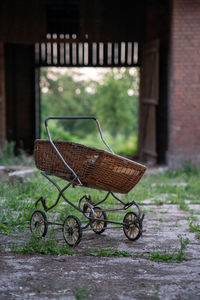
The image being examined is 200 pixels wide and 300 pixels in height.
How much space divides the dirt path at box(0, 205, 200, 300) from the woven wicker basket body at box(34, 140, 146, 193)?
0.65 metres

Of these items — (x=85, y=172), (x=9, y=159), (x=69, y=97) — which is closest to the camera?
(x=85, y=172)

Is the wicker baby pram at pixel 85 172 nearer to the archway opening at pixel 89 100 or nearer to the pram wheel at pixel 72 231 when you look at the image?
the pram wheel at pixel 72 231

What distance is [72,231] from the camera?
195 inches

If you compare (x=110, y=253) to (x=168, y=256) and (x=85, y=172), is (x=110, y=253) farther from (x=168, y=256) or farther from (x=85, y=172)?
(x=85, y=172)

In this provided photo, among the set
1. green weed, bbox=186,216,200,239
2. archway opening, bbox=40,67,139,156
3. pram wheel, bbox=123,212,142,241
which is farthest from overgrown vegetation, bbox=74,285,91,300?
archway opening, bbox=40,67,139,156

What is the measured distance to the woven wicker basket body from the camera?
197 inches

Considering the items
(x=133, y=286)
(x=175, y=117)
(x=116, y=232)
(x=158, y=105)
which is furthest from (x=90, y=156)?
(x=158, y=105)

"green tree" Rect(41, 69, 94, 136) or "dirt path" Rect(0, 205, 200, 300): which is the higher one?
"green tree" Rect(41, 69, 94, 136)

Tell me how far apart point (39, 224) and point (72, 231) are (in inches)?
21.6

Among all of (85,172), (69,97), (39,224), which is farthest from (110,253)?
(69,97)

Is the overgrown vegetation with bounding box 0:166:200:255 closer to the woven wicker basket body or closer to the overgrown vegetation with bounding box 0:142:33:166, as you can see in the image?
the woven wicker basket body

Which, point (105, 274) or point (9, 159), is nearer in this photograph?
point (105, 274)

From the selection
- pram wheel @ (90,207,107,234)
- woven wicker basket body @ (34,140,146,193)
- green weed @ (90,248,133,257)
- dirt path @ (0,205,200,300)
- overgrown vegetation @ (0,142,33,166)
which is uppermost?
woven wicker basket body @ (34,140,146,193)

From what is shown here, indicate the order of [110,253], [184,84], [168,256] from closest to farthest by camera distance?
[168,256]
[110,253]
[184,84]
